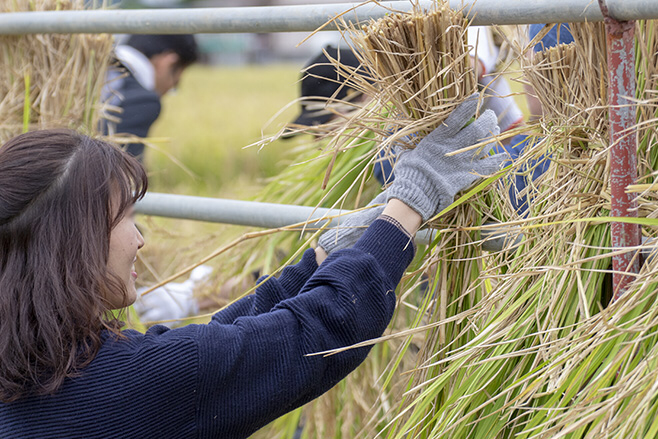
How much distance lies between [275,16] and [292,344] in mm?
511

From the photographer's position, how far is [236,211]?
117 centimetres

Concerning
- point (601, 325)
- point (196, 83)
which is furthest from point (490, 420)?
point (196, 83)

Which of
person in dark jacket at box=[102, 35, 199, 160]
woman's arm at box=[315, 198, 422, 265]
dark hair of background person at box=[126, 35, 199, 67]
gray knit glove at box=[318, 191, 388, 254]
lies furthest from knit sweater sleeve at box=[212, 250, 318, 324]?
dark hair of background person at box=[126, 35, 199, 67]

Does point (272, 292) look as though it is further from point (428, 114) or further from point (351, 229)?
point (428, 114)

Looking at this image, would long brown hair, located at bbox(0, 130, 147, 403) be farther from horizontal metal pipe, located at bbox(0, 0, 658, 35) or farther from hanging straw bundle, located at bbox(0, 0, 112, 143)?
hanging straw bundle, located at bbox(0, 0, 112, 143)

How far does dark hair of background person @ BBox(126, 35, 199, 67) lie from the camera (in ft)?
9.41

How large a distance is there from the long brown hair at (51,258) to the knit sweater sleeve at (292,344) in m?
0.15

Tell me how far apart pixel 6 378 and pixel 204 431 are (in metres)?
0.24

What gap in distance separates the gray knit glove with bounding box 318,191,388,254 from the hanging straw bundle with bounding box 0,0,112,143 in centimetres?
83

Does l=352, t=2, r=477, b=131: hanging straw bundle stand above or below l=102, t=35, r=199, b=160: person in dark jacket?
above

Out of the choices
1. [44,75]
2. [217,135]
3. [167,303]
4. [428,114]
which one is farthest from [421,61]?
[217,135]

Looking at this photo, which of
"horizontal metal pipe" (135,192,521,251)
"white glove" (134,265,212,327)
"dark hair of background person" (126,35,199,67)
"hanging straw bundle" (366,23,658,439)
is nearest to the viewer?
"hanging straw bundle" (366,23,658,439)

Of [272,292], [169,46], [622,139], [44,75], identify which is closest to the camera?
[622,139]

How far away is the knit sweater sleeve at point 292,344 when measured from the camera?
31.7 inches
